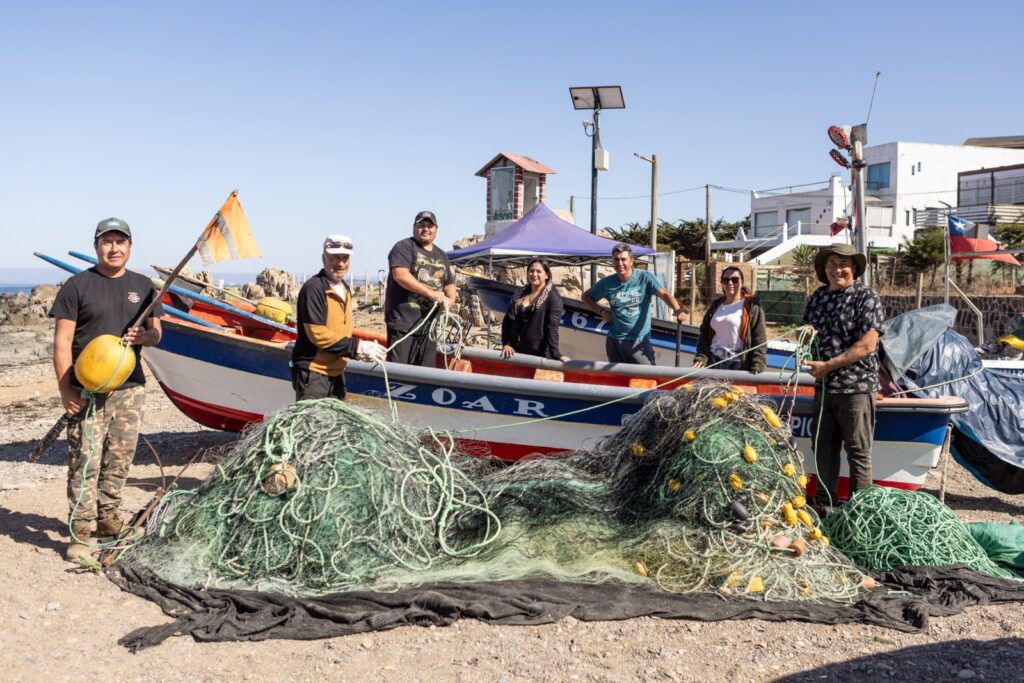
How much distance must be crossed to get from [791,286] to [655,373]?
2086 centimetres

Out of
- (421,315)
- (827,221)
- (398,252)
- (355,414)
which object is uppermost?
(827,221)

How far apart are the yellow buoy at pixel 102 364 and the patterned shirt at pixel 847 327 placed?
13.2 feet

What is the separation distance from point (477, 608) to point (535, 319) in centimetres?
367

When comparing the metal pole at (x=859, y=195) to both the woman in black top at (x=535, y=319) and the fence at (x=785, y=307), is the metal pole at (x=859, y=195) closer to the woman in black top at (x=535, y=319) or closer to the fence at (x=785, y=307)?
the woman in black top at (x=535, y=319)

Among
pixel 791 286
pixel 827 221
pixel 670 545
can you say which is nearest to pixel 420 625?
pixel 670 545

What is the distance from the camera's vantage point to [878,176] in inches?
1848

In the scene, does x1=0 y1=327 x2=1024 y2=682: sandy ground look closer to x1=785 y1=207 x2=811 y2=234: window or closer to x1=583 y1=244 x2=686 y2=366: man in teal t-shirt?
x1=583 y1=244 x2=686 y2=366: man in teal t-shirt

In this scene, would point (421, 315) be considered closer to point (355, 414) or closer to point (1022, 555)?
point (355, 414)

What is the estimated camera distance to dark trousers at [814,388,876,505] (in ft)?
17.7

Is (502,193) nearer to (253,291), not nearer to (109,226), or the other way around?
(253,291)

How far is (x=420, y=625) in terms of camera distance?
4.00 metres

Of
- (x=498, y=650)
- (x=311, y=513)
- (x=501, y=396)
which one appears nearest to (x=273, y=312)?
(x=501, y=396)

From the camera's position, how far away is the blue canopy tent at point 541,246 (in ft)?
40.7

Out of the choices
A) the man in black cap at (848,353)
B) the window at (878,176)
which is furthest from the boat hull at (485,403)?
the window at (878,176)
